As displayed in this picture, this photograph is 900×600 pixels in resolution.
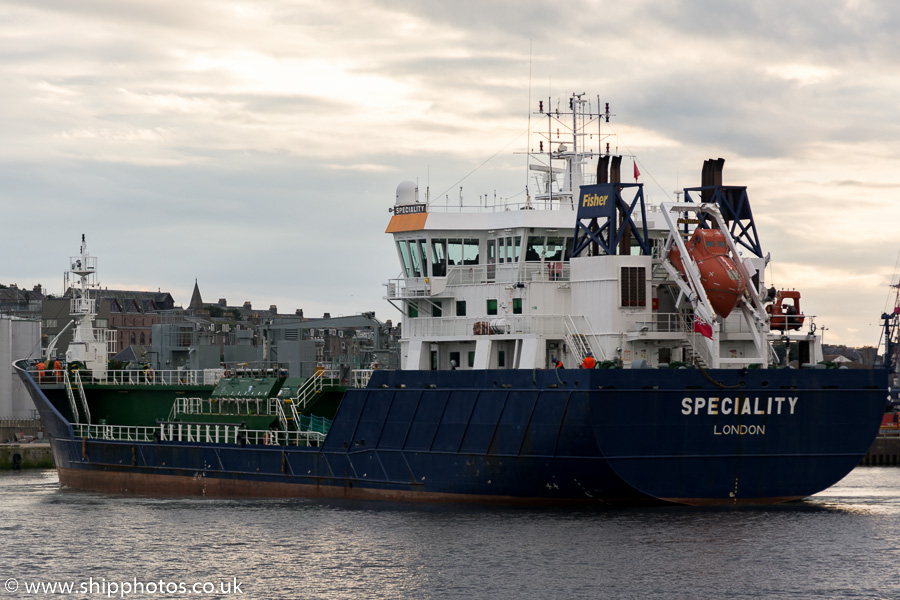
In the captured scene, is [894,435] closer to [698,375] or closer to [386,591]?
[698,375]

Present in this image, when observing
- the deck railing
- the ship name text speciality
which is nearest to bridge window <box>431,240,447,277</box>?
the deck railing

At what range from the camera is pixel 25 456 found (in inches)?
2416

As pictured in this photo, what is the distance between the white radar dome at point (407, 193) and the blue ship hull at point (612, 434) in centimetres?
598

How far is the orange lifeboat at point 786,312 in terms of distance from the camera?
34938 mm

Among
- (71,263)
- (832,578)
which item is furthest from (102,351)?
(832,578)

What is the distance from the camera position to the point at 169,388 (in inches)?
1777

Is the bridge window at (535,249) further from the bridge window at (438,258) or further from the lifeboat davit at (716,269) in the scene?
the lifeboat davit at (716,269)

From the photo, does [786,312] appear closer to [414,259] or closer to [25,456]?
[414,259]

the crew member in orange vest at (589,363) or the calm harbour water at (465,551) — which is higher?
the crew member in orange vest at (589,363)

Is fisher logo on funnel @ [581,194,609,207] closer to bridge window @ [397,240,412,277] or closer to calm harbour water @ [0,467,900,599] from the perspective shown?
bridge window @ [397,240,412,277]

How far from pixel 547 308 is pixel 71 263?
20.5 meters

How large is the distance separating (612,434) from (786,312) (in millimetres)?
6808

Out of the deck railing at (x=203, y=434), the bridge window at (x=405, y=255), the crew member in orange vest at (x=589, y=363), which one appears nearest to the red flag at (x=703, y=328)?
the crew member in orange vest at (x=589, y=363)

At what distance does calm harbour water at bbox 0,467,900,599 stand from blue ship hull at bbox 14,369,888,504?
64 cm
